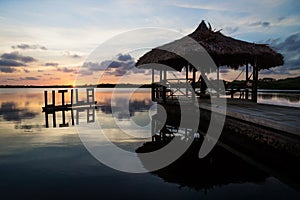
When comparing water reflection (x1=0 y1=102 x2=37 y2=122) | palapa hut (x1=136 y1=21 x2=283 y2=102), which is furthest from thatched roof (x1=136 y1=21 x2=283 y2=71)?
water reflection (x1=0 y1=102 x2=37 y2=122)

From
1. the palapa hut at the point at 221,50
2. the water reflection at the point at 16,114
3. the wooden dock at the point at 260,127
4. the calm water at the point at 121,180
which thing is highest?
the palapa hut at the point at 221,50

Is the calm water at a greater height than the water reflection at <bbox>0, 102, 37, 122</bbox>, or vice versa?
the water reflection at <bbox>0, 102, 37, 122</bbox>

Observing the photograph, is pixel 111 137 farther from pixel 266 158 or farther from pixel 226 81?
pixel 226 81

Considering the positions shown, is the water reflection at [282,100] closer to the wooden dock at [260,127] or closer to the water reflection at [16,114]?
the wooden dock at [260,127]

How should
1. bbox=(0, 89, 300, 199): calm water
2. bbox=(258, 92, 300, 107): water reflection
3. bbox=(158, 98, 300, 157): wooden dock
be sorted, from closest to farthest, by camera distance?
bbox=(0, 89, 300, 199): calm water < bbox=(158, 98, 300, 157): wooden dock < bbox=(258, 92, 300, 107): water reflection

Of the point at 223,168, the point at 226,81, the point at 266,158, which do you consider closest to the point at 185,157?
the point at 223,168

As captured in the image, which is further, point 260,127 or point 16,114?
point 16,114

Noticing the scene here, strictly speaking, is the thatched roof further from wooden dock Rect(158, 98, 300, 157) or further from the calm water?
the calm water

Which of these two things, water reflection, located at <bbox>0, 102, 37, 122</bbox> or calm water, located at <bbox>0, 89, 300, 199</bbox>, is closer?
calm water, located at <bbox>0, 89, 300, 199</bbox>

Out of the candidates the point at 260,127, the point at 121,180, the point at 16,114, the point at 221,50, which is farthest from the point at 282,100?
the point at 121,180

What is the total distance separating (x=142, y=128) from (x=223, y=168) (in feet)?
17.8

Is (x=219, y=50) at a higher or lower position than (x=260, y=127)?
higher

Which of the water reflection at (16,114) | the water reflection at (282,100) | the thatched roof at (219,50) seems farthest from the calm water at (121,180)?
the water reflection at (282,100)

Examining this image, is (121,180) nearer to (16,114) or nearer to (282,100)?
(16,114)
